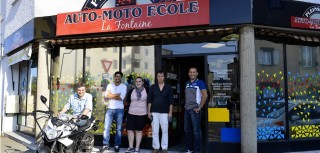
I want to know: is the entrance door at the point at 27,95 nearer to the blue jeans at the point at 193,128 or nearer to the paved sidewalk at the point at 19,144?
the paved sidewalk at the point at 19,144

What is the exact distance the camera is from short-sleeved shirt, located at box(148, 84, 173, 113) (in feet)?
21.5

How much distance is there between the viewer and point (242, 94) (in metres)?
6.62

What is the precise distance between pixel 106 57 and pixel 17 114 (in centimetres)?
516

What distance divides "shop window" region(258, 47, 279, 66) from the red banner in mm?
771

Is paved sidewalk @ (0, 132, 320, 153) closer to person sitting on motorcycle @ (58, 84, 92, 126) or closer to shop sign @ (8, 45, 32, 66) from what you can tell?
person sitting on motorcycle @ (58, 84, 92, 126)

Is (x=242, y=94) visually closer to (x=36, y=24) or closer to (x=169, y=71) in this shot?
(x=169, y=71)

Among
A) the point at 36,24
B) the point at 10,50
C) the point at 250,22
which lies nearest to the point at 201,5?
the point at 250,22

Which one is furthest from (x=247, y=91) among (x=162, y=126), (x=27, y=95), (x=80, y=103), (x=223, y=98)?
(x=27, y=95)

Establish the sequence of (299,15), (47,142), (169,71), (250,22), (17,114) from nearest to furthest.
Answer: (47,142)
(250,22)
(299,15)
(169,71)
(17,114)

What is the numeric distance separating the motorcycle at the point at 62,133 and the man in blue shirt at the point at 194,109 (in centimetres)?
219

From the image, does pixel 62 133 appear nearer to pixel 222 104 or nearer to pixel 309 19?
pixel 222 104

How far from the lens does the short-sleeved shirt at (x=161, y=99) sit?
259 inches

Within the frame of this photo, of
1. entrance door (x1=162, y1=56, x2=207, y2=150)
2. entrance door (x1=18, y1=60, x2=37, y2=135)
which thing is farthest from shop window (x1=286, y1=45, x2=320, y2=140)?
entrance door (x1=18, y1=60, x2=37, y2=135)

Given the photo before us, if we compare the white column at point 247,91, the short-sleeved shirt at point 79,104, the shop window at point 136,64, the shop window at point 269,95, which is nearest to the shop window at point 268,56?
the shop window at point 269,95
